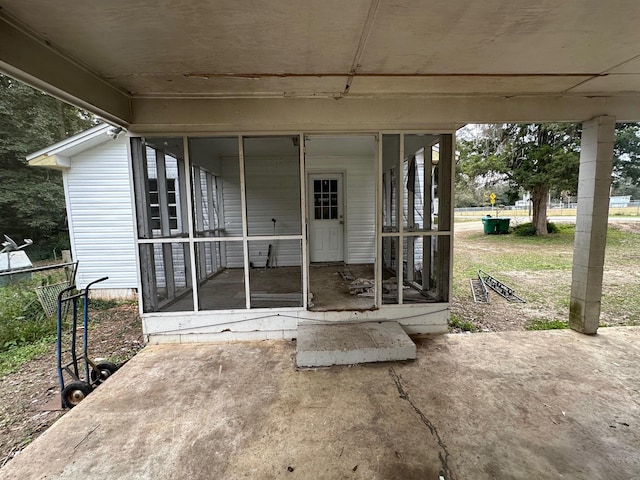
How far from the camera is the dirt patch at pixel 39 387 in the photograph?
8.33 ft

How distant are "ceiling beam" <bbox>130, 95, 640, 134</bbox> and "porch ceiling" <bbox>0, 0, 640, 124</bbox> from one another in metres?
0.14

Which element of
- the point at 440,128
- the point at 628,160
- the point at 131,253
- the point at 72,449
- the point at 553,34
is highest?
the point at 628,160

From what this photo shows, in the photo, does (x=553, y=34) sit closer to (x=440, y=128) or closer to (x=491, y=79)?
(x=491, y=79)

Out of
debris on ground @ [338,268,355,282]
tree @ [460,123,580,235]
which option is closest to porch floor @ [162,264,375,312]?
debris on ground @ [338,268,355,282]

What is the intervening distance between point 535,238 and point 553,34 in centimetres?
1281

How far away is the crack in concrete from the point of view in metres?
1.73

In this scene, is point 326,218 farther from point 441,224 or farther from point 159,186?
point 159,186

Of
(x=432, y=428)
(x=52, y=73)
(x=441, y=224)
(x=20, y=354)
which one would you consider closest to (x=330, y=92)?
(x=441, y=224)

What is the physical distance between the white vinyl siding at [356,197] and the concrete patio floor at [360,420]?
11.2 ft

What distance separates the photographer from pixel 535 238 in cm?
1246

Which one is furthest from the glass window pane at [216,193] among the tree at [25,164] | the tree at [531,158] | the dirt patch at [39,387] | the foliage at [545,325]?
the tree at [531,158]

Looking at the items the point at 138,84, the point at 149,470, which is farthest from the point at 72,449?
the point at 138,84

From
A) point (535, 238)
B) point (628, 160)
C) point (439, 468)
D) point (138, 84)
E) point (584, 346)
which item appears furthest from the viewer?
point (628, 160)

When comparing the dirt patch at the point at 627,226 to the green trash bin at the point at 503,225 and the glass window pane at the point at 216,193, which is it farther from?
the glass window pane at the point at 216,193
